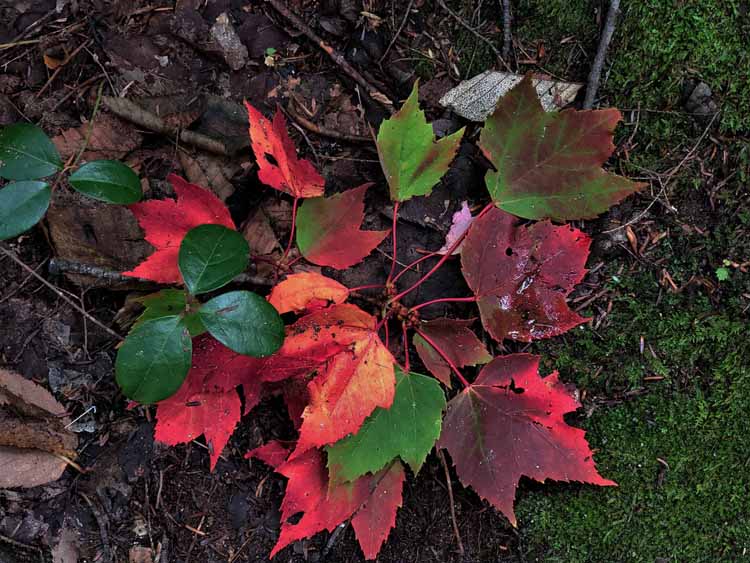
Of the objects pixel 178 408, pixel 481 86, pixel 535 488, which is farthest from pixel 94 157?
pixel 535 488

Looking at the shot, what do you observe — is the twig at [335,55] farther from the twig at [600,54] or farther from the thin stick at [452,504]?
the thin stick at [452,504]

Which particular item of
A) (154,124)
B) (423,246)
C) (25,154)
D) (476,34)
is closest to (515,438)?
(423,246)

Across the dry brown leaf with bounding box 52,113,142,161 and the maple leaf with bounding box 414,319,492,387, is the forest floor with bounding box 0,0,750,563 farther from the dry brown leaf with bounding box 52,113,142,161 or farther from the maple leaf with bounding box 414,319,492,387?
the maple leaf with bounding box 414,319,492,387

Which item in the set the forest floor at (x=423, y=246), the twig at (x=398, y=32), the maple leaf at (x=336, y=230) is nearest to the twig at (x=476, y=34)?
the forest floor at (x=423, y=246)

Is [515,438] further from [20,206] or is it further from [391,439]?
[20,206]

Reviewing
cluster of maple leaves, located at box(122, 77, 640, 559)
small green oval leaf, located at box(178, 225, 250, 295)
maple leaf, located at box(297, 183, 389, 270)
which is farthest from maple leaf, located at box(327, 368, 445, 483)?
small green oval leaf, located at box(178, 225, 250, 295)

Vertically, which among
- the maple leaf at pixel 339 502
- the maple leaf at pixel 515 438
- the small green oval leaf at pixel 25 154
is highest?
the small green oval leaf at pixel 25 154
